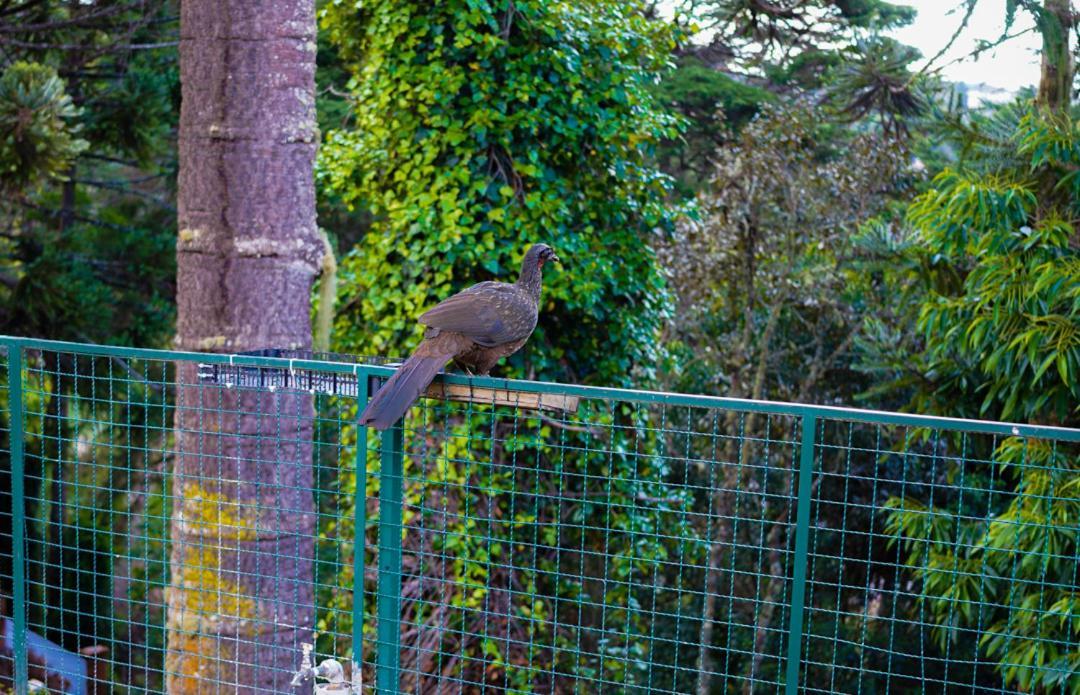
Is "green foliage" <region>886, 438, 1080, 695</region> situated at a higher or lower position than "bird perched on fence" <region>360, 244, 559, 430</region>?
lower

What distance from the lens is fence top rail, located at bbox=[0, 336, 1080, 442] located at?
2564 mm

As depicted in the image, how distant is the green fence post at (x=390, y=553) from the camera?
3.14 meters

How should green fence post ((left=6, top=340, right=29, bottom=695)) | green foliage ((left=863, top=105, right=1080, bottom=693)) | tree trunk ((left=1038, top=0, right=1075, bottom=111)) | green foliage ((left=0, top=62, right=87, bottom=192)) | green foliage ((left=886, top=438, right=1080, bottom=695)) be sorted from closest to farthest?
green fence post ((left=6, top=340, right=29, bottom=695))
green foliage ((left=886, top=438, right=1080, bottom=695))
green foliage ((left=863, top=105, right=1080, bottom=693))
tree trunk ((left=1038, top=0, right=1075, bottom=111))
green foliage ((left=0, top=62, right=87, bottom=192))

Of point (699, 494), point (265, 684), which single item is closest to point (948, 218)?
point (265, 684)

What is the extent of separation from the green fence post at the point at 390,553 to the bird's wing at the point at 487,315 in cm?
37

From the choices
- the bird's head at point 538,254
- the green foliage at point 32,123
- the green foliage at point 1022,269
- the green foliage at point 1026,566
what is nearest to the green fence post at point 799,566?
the bird's head at point 538,254

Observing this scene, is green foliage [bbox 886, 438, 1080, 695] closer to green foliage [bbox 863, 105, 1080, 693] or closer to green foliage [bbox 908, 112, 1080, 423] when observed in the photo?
green foliage [bbox 863, 105, 1080, 693]

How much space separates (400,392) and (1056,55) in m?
4.88

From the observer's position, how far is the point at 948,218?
236 inches

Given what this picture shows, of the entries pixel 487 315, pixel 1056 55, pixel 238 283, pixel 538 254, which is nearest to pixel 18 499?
pixel 238 283

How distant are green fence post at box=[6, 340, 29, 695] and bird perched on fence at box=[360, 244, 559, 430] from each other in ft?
4.75

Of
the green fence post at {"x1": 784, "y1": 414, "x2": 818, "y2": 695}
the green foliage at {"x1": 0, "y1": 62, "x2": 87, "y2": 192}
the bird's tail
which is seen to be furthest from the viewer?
the green foliage at {"x1": 0, "y1": 62, "x2": 87, "y2": 192}

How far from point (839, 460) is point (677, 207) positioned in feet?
16.3

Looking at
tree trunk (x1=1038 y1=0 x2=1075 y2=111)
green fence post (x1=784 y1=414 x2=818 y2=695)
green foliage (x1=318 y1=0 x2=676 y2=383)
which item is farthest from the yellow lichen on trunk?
tree trunk (x1=1038 y1=0 x2=1075 y2=111)
